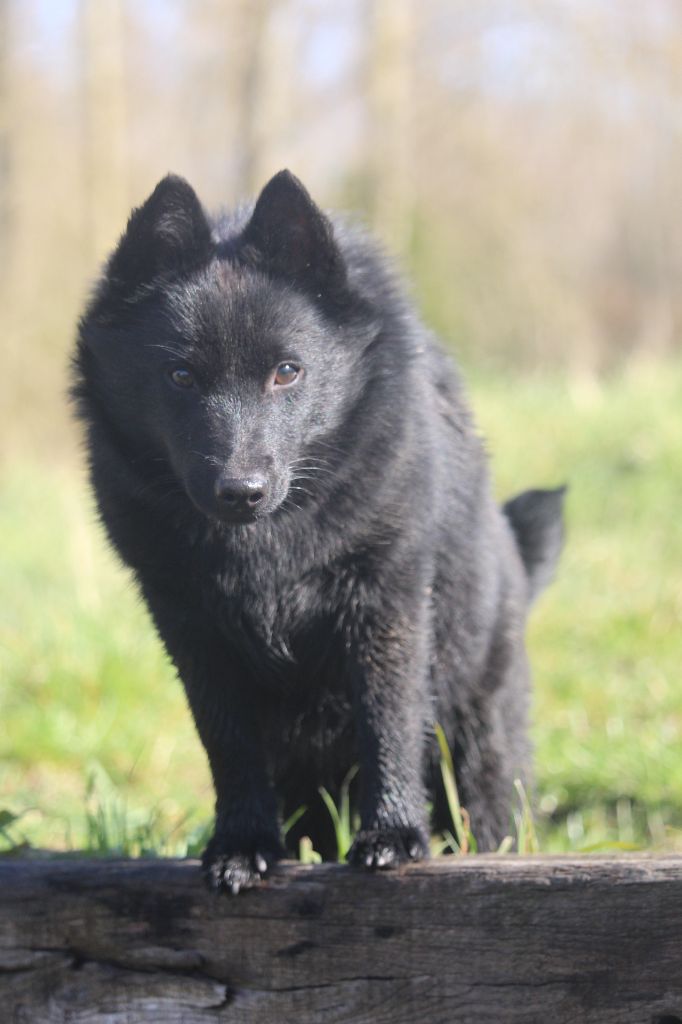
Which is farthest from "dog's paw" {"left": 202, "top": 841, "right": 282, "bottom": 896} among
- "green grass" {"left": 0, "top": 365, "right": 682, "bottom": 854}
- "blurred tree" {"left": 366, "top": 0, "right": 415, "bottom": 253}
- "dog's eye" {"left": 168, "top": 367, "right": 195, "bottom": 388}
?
"blurred tree" {"left": 366, "top": 0, "right": 415, "bottom": 253}

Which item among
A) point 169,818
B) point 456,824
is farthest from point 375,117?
point 456,824

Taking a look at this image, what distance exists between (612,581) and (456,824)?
13.8 feet

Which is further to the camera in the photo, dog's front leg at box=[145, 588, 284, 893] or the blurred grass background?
the blurred grass background

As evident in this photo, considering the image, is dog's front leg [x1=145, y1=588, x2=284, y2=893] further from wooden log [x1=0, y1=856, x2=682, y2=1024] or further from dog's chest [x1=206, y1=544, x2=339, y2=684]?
wooden log [x1=0, y1=856, x2=682, y2=1024]

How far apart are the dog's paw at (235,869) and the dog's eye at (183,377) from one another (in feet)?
3.29

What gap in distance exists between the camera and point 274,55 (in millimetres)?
11258

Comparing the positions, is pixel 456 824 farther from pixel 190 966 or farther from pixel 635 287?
pixel 635 287

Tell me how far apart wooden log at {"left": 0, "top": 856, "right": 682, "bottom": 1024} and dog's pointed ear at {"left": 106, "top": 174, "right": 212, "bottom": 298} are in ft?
4.29

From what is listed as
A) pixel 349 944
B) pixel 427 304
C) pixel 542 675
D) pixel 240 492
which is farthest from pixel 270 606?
pixel 427 304

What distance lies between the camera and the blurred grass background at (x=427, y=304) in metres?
5.12

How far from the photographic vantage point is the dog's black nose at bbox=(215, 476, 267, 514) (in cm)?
240

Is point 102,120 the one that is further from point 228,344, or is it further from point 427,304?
point 228,344

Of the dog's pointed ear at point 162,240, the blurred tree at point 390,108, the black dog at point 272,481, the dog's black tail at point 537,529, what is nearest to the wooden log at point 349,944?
the black dog at point 272,481

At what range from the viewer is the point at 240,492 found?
2406 mm
